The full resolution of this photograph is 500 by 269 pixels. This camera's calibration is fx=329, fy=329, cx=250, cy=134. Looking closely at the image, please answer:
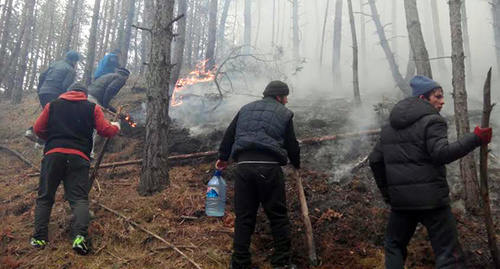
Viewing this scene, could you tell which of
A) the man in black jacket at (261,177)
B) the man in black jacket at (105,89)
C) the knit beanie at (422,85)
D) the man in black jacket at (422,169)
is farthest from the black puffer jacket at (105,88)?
the knit beanie at (422,85)

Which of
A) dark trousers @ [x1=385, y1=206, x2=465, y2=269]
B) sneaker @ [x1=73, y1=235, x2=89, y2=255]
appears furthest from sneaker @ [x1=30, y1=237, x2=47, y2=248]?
dark trousers @ [x1=385, y1=206, x2=465, y2=269]

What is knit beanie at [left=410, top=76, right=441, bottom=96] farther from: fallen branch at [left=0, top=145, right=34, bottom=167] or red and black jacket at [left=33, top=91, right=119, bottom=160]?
fallen branch at [left=0, top=145, right=34, bottom=167]

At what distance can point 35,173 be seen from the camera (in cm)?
725

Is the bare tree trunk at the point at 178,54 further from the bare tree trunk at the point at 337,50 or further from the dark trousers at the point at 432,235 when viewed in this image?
the bare tree trunk at the point at 337,50

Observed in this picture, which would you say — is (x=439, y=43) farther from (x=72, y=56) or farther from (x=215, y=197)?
(x=215, y=197)

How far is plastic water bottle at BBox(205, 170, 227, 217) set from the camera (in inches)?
200

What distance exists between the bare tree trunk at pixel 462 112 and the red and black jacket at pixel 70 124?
5488 mm

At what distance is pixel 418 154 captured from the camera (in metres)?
3.15

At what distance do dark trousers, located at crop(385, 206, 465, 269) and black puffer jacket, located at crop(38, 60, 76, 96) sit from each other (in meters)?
8.43

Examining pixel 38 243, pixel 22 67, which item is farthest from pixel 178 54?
pixel 38 243

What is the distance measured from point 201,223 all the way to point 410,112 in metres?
3.24

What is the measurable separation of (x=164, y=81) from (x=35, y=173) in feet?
12.6

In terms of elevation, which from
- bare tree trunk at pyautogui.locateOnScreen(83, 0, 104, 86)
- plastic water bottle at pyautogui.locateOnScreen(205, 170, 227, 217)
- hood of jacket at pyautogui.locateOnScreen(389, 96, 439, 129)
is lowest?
plastic water bottle at pyautogui.locateOnScreen(205, 170, 227, 217)

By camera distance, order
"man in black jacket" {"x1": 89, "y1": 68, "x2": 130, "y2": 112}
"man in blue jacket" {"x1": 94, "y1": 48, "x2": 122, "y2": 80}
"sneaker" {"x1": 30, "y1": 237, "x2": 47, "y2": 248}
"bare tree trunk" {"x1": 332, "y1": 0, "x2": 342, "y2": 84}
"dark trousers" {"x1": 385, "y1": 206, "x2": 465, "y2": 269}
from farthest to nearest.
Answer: "bare tree trunk" {"x1": 332, "y1": 0, "x2": 342, "y2": 84}, "man in blue jacket" {"x1": 94, "y1": 48, "x2": 122, "y2": 80}, "man in black jacket" {"x1": 89, "y1": 68, "x2": 130, "y2": 112}, "sneaker" {"x1": 30, "y1": 237, "x2": 47, "y2": 248}, "dark trousers" {"x1": 385, "y1": 206, "x2": 465, "y2": 269}
